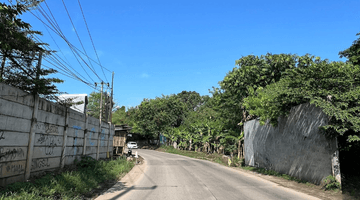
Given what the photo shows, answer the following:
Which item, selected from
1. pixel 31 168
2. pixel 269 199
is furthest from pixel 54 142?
pixel 269 199

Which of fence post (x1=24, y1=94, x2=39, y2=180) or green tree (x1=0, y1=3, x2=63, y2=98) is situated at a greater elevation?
green tree (x1=0, y1=3, x2=63, y2=98)

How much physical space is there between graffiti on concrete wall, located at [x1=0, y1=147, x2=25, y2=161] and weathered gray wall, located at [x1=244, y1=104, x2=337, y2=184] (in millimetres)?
10881

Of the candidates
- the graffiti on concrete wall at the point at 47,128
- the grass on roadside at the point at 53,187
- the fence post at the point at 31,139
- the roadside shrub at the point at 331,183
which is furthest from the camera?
the roadside shrub at the point at 331,183

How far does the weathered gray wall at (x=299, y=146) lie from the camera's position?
9.67m

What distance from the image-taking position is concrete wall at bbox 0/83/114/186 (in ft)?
21.2

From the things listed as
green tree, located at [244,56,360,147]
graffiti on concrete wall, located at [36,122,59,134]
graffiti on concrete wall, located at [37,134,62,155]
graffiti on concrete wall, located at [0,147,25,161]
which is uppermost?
green tree, located at [244,56,360,147]

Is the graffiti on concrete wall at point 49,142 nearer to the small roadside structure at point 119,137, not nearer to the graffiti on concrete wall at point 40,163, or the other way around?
the graffiti on concrete wall at point 40,163

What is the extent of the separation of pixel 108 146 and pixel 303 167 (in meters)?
14.5

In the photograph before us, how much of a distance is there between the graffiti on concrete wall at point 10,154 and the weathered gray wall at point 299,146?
35.7 feet

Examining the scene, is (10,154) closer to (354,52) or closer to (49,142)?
(49,142)

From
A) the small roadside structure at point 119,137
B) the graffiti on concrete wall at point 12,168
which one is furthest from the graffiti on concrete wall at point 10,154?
the small roadside structure at point 119,137

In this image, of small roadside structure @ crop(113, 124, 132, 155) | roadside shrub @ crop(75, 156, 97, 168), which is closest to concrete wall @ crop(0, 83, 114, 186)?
roadside shrub @ crop(75, 156, 97, 168)

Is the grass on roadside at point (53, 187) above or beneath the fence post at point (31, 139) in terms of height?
beneath

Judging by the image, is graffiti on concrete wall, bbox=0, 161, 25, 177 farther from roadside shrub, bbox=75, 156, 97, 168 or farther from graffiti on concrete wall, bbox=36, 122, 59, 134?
roadside shrub, bbox=75, 156, 97, 168
